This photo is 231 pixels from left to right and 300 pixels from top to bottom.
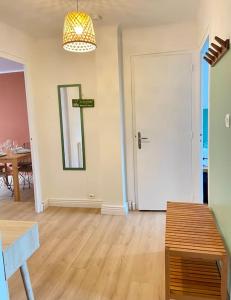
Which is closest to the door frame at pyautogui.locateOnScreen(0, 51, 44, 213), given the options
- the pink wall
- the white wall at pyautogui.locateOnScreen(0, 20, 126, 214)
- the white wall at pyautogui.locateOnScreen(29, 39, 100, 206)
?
the white wall at pyautogui.locateOnScreen(0, 20, 126, 214)

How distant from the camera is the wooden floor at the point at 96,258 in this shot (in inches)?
83.1

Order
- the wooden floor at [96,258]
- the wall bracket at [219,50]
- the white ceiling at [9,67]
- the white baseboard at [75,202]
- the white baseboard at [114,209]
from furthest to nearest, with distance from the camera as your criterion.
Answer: the white ceiling at [9,67] < the white baseboard at [75,202] < the white baseboard at [114,209] < the wooden floor at [96,258] < the wall bracket at [219,50]

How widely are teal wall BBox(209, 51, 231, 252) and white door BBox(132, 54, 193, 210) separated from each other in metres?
1.22

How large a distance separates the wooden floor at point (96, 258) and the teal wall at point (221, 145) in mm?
787

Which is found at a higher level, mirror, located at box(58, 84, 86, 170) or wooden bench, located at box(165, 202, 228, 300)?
mirror, located at box(58, 84, 86, 170)

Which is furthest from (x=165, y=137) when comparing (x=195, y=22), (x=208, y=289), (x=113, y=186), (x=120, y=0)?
(x=208, y=289)

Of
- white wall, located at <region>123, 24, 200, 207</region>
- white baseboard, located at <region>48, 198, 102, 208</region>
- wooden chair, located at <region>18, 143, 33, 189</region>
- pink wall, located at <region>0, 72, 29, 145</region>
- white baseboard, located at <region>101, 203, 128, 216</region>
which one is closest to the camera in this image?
white wall, located at <region>123, 24, 200, 207</region>

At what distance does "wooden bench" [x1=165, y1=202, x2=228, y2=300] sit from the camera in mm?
1662

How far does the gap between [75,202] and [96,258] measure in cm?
154

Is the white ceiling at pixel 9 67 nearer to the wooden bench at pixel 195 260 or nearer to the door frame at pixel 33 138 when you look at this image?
the door frame at pixel 33 138

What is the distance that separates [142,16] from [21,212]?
121 inches

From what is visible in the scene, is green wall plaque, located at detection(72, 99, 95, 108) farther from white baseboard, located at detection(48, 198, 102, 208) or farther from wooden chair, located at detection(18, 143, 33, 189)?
wooden chair, located at detection(18, 143, 33, 189)

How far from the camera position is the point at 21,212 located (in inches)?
155

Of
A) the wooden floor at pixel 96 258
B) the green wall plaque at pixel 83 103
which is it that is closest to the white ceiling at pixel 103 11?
the green wall plaque at pixel 83 103
